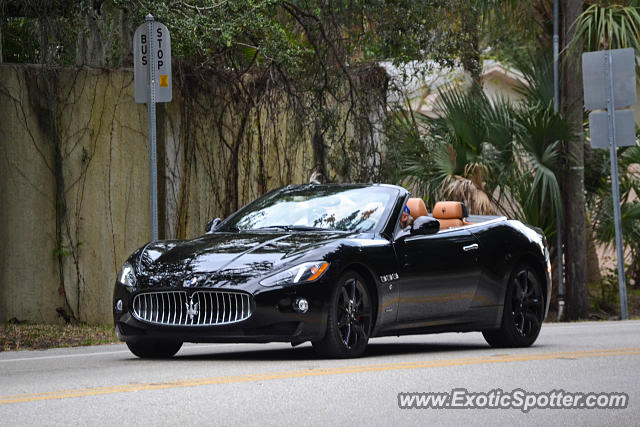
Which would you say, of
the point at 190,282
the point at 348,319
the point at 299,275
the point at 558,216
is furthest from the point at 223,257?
the point at 558,216

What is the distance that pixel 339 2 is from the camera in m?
17.6

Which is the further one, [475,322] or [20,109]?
[20,109]

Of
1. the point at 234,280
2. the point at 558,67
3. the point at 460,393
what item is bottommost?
the point at 460,393

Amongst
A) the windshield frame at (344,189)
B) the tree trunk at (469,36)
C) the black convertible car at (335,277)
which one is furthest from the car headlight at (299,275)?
the tree trunk at (469,36)

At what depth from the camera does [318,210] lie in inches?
430

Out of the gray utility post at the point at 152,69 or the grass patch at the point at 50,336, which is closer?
the grass patch at the point at 50,336

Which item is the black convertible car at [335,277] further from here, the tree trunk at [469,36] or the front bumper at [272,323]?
the tree trunk at [469,36]

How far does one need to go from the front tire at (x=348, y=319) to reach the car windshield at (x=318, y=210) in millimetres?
761

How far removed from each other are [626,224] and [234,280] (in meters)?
14.4

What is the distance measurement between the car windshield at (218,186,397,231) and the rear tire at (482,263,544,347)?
1706mm

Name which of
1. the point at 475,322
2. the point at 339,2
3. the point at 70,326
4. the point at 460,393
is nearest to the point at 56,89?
the point at 70,326

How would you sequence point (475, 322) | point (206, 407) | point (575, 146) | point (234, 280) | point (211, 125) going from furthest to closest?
1. point (575, 146)
2. point (211, 125)
3. point (475, 322)
4. point (234, 280)
5. point (206, 407)

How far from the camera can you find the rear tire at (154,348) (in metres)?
10.2

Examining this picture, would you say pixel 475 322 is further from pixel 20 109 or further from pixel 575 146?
pixel 575 146
